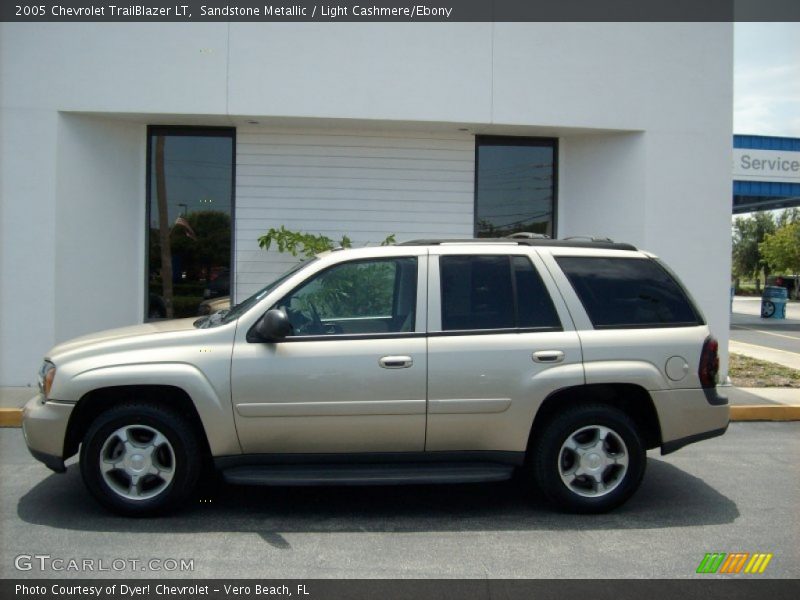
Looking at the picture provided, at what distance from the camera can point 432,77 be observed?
9.37m

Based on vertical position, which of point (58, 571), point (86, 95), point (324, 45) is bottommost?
point (58, 571)

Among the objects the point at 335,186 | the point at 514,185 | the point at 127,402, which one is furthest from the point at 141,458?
the point at 514,185

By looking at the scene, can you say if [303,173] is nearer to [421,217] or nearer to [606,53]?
[421,217]

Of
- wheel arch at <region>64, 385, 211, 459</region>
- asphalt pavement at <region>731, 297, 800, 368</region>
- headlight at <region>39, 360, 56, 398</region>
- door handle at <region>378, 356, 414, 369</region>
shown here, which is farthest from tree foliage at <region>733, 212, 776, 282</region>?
headlight at <region>39, 360, 56, 398</region>

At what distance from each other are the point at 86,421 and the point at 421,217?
618 cm

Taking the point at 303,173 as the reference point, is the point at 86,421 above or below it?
below

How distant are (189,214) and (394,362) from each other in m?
6.40

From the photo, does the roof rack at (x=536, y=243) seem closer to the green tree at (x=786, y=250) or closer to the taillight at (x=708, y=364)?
the taillight at (x=708, y=364)

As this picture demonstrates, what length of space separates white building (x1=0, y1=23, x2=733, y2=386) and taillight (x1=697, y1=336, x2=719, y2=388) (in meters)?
4.78

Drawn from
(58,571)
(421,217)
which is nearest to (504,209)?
(421,217)

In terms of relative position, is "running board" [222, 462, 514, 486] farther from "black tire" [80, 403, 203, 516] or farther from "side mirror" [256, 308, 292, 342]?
"side mirror" [256, 308, 292, 342]

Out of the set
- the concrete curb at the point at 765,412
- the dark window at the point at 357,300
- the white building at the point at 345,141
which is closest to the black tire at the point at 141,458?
the dark window at the point at 357,300

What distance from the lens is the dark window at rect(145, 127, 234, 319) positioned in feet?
33.6

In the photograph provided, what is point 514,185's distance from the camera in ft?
35.1
